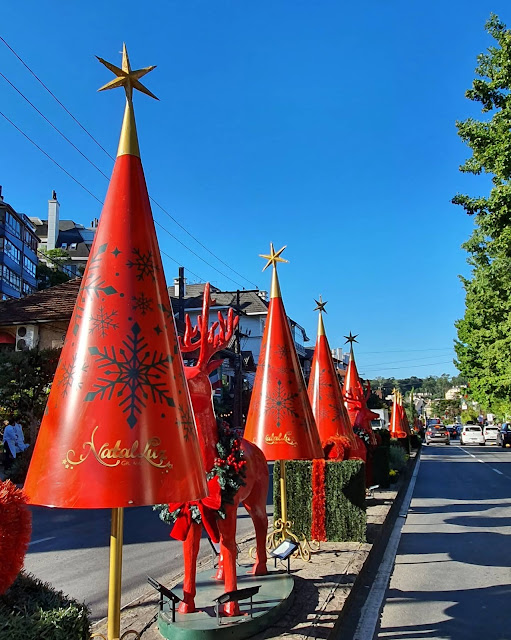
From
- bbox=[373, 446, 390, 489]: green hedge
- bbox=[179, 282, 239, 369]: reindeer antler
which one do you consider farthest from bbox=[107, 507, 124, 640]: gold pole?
bbox=[373, 446, 390, 489]: green hedge

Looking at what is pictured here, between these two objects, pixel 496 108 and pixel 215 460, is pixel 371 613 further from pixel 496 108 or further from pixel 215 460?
pixel 496 108

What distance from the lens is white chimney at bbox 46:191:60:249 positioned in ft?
241

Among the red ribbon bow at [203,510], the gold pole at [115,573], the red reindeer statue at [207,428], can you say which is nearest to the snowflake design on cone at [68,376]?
the gold pole at [115,573]

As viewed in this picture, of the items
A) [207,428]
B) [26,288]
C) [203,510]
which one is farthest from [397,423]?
[26,288]

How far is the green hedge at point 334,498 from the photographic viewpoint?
7820 millimetres

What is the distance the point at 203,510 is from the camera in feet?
14.6

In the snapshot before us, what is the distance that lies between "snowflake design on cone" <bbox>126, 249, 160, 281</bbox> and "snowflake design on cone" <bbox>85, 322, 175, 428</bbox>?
30 cm

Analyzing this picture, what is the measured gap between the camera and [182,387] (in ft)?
9.73

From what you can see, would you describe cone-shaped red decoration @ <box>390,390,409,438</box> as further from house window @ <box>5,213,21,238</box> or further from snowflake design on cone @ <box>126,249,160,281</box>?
house window @ <box>5,213,21,238</box>

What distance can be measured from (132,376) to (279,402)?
153 inches

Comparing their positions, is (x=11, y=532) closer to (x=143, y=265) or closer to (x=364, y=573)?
(x=143, y=265)

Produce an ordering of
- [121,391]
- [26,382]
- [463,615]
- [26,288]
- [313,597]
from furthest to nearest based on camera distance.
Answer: [26,288] < [26,382] < [463,615] < [313,597] < [121,391]

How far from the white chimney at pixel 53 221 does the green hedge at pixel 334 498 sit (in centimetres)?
7148

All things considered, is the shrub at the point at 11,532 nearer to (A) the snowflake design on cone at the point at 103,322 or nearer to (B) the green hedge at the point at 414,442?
(A) the snowflake design on cone at the point at 103,322
